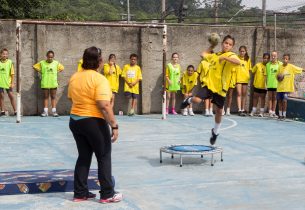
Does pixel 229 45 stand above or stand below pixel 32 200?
above

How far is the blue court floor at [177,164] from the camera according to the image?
6957 mm

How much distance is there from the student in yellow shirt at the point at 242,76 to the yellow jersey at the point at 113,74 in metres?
3.51

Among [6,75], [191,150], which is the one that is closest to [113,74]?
[6,75]

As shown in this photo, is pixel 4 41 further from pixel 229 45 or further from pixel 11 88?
pixel 229 45

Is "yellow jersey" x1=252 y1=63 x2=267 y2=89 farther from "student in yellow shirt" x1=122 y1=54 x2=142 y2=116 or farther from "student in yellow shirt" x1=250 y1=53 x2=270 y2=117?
"student in yellow shirt" x1=122 y1=54 x2=142 y2=116

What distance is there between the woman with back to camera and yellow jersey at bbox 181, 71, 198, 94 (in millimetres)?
10934

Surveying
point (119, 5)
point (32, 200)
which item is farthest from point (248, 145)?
point (119, 5)

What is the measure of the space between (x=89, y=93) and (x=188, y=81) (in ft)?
36.7

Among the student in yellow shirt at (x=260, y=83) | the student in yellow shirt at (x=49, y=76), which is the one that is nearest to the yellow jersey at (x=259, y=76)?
the student in yellow shirt at (x=260, y=83)

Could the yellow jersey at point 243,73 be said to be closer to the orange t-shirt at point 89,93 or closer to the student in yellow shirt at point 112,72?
the student in yellow shirt at point 112,72

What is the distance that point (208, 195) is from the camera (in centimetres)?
729

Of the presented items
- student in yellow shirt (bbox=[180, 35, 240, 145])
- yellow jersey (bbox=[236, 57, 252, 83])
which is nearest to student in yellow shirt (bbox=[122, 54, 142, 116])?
yellow jersey (bbox=[236, 57, 252, 83])

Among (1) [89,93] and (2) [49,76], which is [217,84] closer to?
(1) [89,93]

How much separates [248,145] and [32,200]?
5.61m
